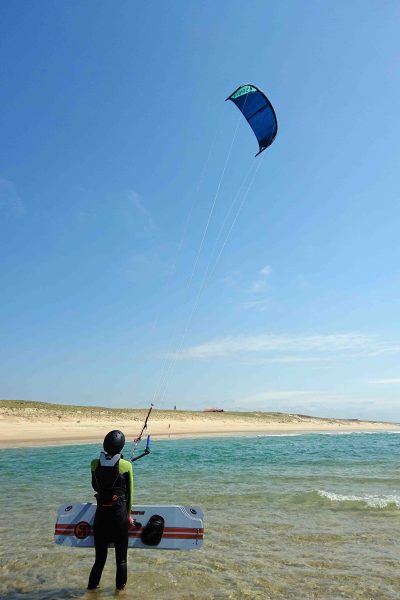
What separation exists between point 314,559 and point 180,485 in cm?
804

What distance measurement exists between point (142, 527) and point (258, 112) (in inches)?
498

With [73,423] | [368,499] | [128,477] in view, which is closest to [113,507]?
[128,477]

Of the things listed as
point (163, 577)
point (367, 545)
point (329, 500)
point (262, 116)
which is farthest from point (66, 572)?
point (262, 116)

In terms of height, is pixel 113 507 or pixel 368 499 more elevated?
pixel 113 507

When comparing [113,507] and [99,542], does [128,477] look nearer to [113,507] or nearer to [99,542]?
[113,507]

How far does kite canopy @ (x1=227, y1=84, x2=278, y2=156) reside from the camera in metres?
14.0

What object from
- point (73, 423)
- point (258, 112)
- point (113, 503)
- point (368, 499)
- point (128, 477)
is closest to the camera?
point (113, 503)

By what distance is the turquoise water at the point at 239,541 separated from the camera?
6566 millimetres

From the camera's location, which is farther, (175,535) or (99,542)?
(175,535)

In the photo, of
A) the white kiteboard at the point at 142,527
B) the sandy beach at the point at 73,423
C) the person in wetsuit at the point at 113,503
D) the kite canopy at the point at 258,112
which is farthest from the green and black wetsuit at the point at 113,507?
the sandy beach at the point at 73,423

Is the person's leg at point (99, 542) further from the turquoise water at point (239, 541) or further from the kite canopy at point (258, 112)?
the kite canopy at point (258, 112)

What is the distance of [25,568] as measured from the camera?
7.37 meters

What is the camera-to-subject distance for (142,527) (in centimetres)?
670

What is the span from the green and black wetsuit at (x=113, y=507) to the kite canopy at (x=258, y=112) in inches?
431
